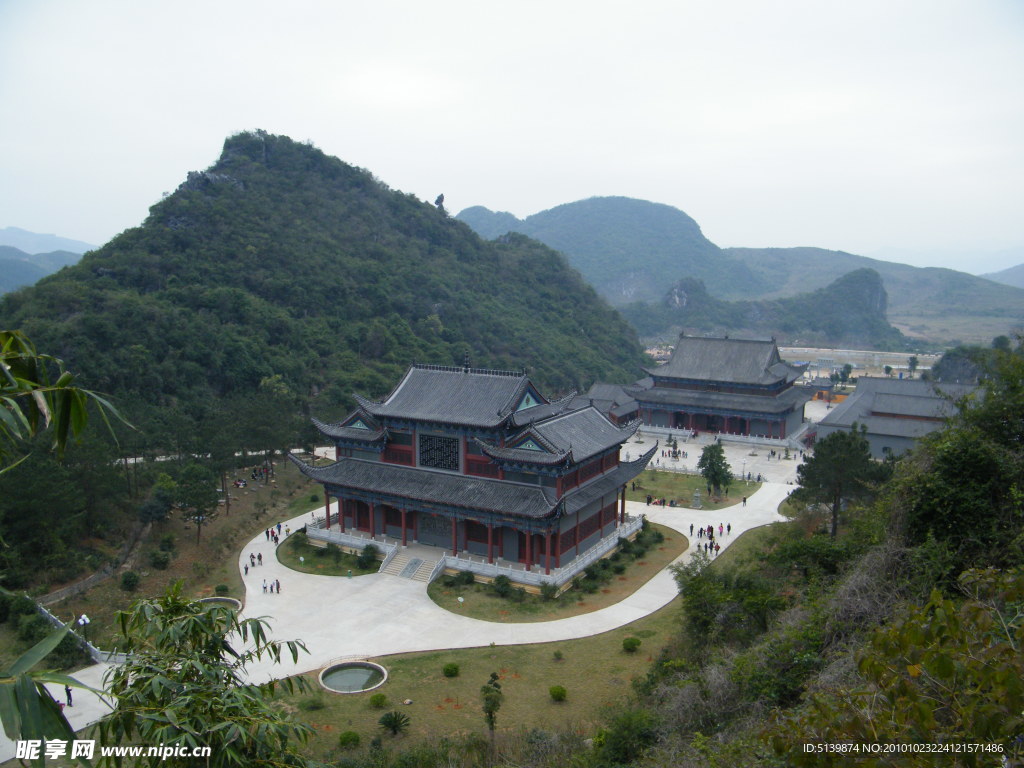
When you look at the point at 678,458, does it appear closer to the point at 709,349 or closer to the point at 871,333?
the point at 709,349

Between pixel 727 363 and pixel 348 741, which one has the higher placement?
pixel 727 363

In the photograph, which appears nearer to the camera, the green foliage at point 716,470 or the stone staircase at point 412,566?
the stone staircase at point 412,566

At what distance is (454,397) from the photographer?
124 feet

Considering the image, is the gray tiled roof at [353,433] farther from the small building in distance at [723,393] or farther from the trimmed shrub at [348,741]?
the small building in distance at [723,393]

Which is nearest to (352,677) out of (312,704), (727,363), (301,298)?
(312,704)

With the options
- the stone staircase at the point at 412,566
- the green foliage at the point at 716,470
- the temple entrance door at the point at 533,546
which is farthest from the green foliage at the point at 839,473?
the stone staircase at the point at 412,566

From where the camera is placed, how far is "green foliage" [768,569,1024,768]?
20.4 feet

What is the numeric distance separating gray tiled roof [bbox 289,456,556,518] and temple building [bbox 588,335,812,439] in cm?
3297

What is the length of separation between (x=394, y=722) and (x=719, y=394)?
53.0 m

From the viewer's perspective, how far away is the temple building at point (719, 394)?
215 ft

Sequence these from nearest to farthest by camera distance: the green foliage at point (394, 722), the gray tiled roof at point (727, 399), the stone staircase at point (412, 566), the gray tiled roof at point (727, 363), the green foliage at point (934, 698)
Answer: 1. the green foliage at point (934, 698)
2. the green foliage at point (394, 722)
3. the stone staircase at point (412, 566)
4. the gray tiled roof at point (727, 399)
5. the gray tiled roof at point (727, 363)

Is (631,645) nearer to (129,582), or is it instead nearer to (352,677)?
(352,677)

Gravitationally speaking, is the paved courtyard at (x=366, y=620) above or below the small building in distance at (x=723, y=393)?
below

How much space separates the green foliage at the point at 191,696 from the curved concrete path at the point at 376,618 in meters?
17.0
